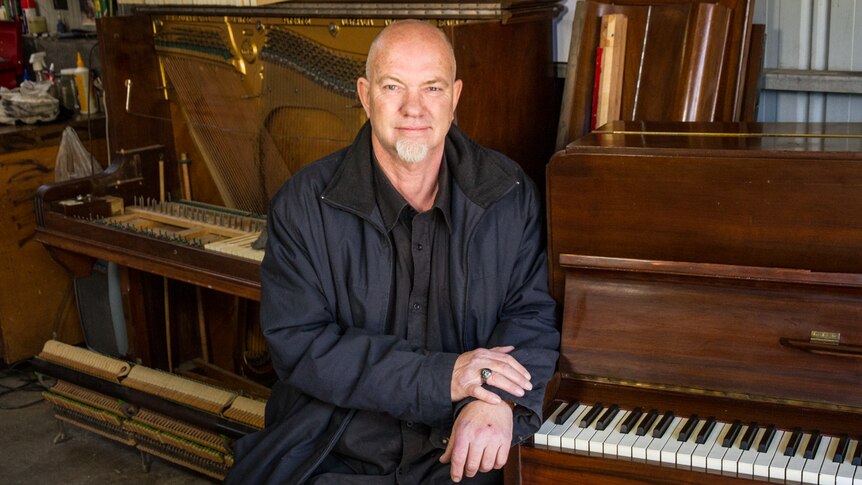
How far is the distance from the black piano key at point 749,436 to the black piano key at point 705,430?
7 cm

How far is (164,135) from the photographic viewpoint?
12.9 feet

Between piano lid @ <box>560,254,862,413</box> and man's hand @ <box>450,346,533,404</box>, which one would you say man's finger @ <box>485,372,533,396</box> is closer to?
man's hand @ <box>450,346,533,404</box>

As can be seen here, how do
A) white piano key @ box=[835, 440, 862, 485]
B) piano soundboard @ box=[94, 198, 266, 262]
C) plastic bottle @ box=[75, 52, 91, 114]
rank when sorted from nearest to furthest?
white piano key @ box=[835, 440, 862, 485] → piano soundboard @ box=[94, 198, 266, 262] → plastic bottle @ box=[75, 52, 91, 114]

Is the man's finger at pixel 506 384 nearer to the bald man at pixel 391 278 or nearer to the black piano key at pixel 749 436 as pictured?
the bald man at pixel 391 278

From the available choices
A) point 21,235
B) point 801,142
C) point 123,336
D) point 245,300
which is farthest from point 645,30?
point 21,235

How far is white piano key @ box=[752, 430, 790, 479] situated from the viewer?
1.80 metres

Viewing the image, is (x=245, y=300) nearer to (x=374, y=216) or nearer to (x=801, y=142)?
(x=374, y=216)

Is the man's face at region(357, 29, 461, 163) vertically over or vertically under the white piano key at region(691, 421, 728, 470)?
over

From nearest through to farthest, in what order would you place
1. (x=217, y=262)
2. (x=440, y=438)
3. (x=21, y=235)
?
(x=440, y=438) → (x=217, y=262) → (x=21, y=235)

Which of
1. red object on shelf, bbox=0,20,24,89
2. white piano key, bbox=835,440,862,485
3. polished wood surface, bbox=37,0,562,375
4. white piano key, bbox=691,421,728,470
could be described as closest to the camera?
white piano key, bbox=835,440,862,485

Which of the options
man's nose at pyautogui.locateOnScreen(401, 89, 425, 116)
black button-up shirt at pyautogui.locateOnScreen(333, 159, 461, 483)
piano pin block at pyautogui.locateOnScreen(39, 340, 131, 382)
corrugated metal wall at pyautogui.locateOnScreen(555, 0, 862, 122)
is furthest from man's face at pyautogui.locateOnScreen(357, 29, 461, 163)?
piano pin block at pyautogui.locateOnScreen(39, 340, 131, 382)

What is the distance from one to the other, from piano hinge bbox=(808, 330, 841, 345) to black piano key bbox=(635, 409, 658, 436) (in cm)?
33

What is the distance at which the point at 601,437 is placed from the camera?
1.95 m

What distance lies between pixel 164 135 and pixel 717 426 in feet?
8.68
